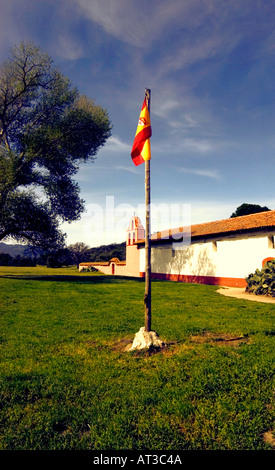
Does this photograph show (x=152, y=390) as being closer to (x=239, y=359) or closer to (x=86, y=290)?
(x=239, y=359)

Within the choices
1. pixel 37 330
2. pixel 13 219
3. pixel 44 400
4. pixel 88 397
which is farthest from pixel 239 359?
pixel 13 219

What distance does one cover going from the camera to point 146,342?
243 inches

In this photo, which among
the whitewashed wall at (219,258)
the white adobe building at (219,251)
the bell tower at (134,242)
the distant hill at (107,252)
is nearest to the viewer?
the white adobe building at (219,251)

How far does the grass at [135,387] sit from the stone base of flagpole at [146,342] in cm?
22

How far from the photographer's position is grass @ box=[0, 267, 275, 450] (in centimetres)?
319

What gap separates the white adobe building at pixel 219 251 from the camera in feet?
66.5

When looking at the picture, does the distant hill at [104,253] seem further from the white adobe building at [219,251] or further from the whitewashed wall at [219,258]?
the whitewashed wall at [219,258]

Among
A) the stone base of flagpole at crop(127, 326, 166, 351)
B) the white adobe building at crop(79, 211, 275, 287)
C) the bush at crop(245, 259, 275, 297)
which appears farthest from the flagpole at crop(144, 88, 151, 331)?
the white adobe building at crop(79, 211, 275, 287)

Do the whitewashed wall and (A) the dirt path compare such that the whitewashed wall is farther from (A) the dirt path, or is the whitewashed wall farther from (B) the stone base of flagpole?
(B) the stone base of flagpole

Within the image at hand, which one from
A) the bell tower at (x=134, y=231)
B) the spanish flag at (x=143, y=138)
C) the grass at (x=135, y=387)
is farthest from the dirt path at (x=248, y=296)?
the bell tower at (x=134, y=231)

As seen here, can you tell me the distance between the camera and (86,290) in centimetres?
1716

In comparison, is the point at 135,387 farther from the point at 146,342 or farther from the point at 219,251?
the point at 219,251

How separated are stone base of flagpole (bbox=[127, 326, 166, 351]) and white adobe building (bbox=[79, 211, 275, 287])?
15678mm

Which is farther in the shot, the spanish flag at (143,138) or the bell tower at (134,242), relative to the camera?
the bell tower at (134,242)
